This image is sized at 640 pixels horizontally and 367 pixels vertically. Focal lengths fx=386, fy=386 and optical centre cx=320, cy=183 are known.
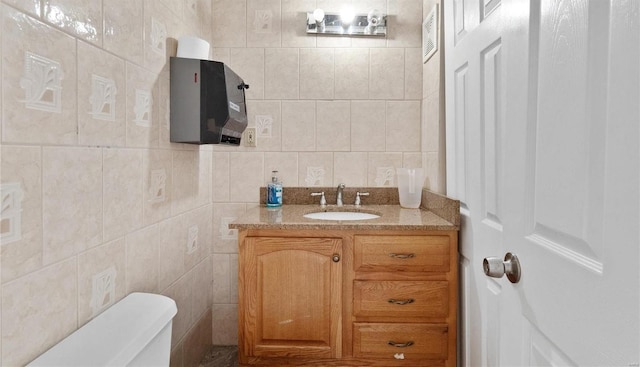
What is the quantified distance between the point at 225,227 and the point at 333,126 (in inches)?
34.4

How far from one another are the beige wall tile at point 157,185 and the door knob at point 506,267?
1185 mm

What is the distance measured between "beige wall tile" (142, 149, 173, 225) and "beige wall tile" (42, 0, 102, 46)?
47cm

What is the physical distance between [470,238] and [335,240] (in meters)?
0.55

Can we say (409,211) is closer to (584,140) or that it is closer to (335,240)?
(335,240)

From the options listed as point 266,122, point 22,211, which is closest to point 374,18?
point 266,122

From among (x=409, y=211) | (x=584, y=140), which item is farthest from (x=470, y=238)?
→ (x=584, y=140)

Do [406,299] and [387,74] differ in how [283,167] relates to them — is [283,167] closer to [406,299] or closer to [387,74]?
[387,74]

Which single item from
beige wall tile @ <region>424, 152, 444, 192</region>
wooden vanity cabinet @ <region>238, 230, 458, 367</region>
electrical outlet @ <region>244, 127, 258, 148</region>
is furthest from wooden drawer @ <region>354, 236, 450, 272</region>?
electrical outlet @ <region>244, 127, 258, 148</region>

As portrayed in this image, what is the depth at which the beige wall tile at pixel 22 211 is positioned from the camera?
825mm

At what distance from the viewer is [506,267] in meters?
0.88

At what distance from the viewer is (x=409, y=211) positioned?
2.06m

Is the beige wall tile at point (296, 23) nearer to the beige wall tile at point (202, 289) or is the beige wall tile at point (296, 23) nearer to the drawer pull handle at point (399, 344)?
the beige wall tile at point (202, 289)

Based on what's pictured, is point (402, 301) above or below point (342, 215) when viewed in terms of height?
below

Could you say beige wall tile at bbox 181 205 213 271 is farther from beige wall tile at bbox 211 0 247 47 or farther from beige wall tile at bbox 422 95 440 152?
beige wall tile at bbox 422 95 440 152
